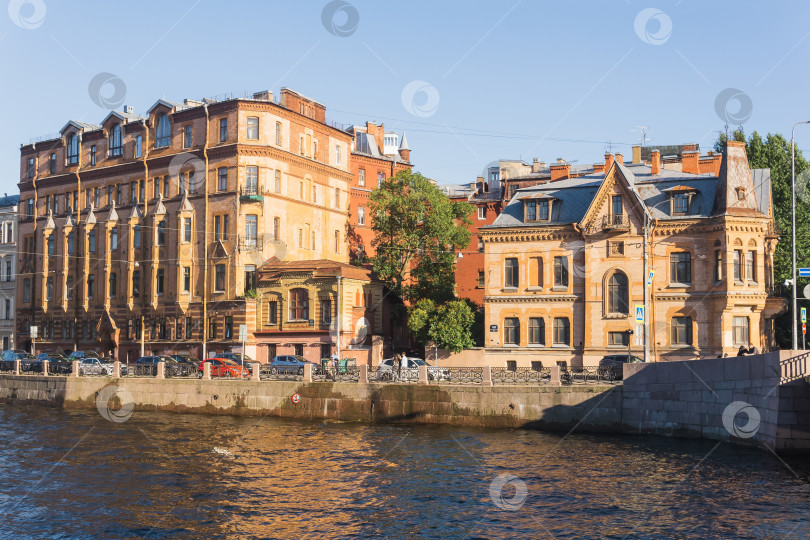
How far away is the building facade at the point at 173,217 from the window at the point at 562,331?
80.8 feet

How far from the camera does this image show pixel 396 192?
2992 inches

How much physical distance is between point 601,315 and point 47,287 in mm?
55865

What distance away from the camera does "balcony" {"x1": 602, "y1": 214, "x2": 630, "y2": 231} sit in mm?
57875

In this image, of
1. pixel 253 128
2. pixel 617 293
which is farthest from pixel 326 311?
pixel 617 293

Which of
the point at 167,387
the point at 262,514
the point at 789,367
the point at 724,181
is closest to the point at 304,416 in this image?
the point at 167,387

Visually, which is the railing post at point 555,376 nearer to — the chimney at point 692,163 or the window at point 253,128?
the chimney at point 692,163

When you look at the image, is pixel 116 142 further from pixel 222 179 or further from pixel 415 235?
pixel 415 235

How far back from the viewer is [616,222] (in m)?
58.6

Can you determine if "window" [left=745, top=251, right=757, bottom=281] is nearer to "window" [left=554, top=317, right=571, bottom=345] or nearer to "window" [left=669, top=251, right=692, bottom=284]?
"window" [left=669, top=251, right=692, bottom=284]

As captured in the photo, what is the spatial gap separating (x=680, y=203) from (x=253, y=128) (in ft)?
115

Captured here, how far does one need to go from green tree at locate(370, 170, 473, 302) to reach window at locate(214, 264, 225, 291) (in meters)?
13.3

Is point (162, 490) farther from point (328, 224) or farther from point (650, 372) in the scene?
point (328, 224)

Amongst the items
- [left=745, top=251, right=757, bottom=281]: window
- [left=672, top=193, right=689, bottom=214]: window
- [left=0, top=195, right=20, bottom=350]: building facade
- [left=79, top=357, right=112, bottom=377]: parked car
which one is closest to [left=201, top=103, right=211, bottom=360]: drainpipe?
[left=79, top=357, right=112, bottom=377]: parked car

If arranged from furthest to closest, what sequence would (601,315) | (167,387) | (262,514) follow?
(601,315)
(167,387)
(262,514)
